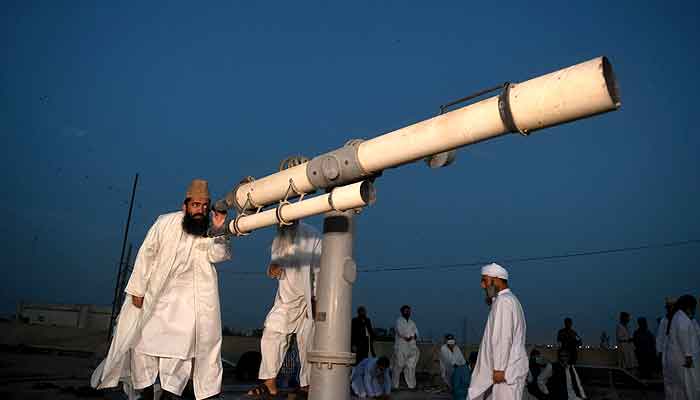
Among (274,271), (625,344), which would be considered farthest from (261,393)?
(625,344)

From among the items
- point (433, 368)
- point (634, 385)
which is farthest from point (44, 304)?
point (634, 385)

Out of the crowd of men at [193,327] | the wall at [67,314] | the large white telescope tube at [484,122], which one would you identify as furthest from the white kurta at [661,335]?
the wall at [67,314]

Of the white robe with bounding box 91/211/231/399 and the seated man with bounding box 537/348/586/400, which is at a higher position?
the white robe with bounding box 91/211/231/399

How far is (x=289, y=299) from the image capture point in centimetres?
672

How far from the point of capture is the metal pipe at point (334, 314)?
488 centimetres

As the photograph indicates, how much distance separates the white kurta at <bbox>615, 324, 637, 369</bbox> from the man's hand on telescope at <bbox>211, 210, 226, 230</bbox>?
1191 centimetres

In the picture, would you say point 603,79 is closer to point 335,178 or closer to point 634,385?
point 335,178

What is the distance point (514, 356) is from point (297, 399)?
2.18m

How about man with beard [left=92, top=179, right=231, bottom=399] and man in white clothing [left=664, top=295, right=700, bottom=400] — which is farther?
man in white clothing [left=664, top=295, right=700, bottom=400]

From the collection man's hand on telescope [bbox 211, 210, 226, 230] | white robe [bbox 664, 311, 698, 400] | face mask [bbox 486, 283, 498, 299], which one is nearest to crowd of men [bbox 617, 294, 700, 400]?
white robe [bbox 664, 311, 698, 400]

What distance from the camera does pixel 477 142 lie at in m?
3.61

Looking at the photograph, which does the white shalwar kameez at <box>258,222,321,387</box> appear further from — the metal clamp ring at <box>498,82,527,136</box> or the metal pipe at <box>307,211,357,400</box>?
the metal clamp ring at <box>498,82,527,136</box>

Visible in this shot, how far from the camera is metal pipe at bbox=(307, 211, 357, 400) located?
488 centimetres

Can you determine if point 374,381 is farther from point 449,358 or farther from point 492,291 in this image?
point 492,291
